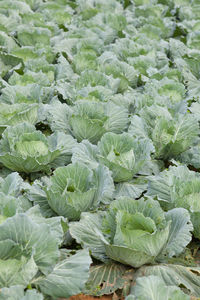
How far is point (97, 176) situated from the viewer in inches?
123

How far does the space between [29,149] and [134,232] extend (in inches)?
52.0

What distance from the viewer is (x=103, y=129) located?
3.92 metres

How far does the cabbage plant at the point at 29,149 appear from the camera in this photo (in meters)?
3.45

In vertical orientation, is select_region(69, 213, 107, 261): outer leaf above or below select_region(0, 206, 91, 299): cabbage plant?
below

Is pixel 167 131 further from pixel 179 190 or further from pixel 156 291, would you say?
pixel 156 291

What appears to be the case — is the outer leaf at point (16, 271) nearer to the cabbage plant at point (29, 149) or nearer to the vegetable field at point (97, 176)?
the vegetable field at point (97, 176)

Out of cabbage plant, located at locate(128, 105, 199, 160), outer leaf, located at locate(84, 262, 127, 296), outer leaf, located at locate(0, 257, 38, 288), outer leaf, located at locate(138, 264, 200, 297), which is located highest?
outer leaf, located at locate(0, 257, 38, 288)

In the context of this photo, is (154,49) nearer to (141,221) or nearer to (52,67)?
(52,67)

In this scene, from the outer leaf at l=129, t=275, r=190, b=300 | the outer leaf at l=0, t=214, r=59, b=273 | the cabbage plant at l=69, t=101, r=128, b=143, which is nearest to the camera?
the outer leaf at l=129, t=275, r=190, b=300

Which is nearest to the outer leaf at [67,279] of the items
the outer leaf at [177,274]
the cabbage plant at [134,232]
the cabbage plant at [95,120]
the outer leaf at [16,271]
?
the outer leaf at [16,271]

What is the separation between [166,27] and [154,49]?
2.02 metres

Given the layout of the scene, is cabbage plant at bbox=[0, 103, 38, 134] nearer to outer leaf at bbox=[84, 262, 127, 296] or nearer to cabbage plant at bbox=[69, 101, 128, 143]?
cabbage plant at bbox=[69, 101, 128, 143]

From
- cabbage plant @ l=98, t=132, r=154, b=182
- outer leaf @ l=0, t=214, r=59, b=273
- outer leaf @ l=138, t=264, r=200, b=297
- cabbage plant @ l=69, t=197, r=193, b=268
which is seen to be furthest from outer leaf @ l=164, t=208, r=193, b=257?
outer leaf @ l=0, t=214, r=59, b=273

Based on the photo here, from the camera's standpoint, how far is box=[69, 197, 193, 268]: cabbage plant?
2.64m
